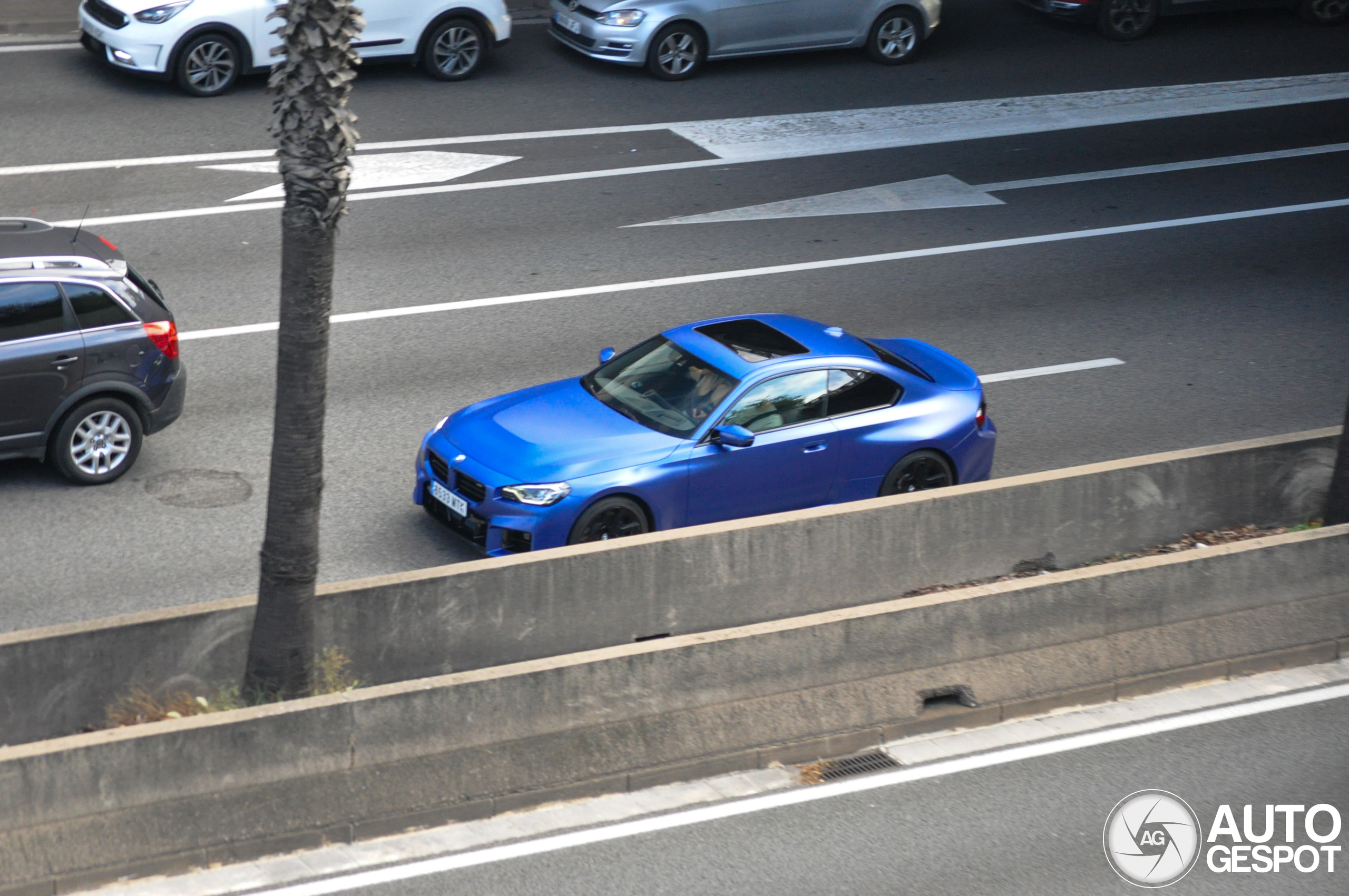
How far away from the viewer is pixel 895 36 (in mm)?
22578

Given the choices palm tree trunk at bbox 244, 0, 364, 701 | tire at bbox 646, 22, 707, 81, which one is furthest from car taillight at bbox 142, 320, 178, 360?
tire at bbox 646, 22, 707, 81

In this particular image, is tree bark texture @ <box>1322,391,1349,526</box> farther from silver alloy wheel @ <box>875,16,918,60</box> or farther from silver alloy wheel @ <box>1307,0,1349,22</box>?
silver alloy wheel @ <box>1307,0,1349,22</box>

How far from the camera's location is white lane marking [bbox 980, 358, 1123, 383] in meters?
13.7

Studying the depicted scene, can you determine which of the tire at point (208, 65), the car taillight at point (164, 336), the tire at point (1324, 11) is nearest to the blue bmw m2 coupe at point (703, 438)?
the car taillight at point (164, 336)

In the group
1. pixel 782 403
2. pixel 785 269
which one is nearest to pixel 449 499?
pixel 782 403

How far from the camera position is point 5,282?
10625 mm

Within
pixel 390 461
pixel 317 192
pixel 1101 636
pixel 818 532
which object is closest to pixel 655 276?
pixel 390 461

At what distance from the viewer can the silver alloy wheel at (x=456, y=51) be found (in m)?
20.1

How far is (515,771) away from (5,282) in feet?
18.3

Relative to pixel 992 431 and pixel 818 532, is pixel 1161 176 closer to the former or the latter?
pixel 992 431

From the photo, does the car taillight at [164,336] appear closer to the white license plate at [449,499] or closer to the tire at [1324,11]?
the white license plate at [449,499]

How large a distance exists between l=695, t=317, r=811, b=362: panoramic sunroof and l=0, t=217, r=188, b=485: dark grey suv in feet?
13.4

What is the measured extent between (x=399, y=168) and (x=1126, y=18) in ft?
42.5

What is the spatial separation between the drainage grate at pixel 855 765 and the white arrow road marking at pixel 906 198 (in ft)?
30.2
